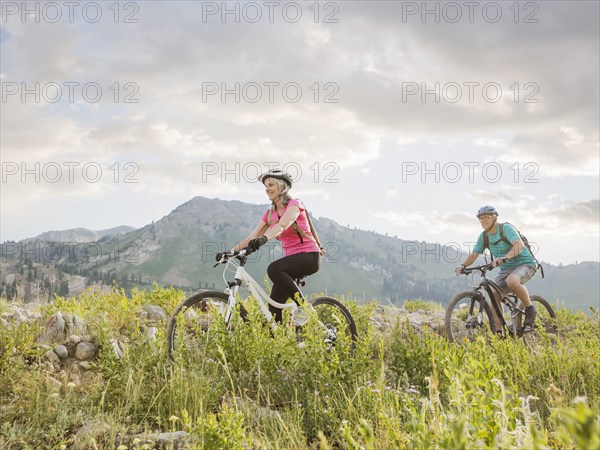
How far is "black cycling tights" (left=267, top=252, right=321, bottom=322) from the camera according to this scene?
7.13 meters

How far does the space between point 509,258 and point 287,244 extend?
5026 millimetres

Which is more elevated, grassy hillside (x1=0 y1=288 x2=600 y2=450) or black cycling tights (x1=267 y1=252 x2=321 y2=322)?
black cycling tights (x1=267 y1=252 x2=321 y2=322)

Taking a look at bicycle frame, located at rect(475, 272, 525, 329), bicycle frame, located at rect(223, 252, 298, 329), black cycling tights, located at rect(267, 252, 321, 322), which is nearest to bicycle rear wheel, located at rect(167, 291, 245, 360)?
bicycle frame, located at rect(223, 252, 298, 329)

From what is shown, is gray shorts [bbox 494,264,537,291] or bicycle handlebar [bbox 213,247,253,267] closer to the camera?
bicycle handlebar [bbox 213,247,253,267]

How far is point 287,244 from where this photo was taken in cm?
736

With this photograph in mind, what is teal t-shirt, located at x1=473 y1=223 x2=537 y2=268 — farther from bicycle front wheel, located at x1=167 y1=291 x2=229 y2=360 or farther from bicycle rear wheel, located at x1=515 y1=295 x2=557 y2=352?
bicycle front wheel, located at x1=167 y1=291 x2=229 y2=360

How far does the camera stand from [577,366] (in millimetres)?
6500

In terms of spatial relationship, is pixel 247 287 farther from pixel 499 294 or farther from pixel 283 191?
pixel 499 294

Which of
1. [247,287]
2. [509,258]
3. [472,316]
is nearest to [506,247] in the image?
[509,258]

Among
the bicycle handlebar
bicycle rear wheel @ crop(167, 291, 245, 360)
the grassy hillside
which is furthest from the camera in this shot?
the bicycle handlebar

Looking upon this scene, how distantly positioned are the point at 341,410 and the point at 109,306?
17.6 ft

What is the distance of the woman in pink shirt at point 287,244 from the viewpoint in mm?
7113

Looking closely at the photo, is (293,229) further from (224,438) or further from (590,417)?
(590,417)

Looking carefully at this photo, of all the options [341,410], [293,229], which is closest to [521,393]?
[341,410]
